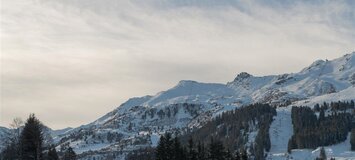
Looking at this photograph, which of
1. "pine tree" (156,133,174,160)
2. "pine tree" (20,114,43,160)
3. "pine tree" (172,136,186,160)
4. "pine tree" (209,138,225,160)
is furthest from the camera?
"pine tree" (209,138,225,160)

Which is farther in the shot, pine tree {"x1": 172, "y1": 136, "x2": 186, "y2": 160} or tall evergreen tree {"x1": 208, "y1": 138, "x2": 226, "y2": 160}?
tall evergreen tree {"x1": 208, "y1": 138, "x2": 226, "y2": 160}

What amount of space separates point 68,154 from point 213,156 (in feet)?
142

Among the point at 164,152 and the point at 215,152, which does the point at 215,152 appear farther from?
the point at 164,152

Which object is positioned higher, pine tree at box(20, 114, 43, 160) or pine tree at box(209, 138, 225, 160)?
pine tree at box(20, 114, 43, 160)

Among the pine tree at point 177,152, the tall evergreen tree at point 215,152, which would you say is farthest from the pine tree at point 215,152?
the pine tree at point 177,152

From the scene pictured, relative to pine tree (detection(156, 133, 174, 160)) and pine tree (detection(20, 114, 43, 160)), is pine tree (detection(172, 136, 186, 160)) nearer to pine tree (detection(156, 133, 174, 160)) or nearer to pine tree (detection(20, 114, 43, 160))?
pine tree (detection(156, 133, 174, 160))

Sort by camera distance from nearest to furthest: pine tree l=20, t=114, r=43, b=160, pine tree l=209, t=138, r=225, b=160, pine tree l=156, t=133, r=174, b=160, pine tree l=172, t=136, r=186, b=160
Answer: pine tree l=20, t=114, r=43, b=160 → pine tree l=156, t=133, r=174, b=160 → pine tree l=172, t=136, r=186, b=160 → pine tree l=209, t=138, r=225, b=160

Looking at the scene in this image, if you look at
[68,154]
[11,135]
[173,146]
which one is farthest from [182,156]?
[68,154]

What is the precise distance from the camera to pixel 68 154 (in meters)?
124

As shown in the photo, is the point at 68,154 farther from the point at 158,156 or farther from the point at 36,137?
the point at 36,137

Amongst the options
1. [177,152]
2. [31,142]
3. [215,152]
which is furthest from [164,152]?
[31,142]

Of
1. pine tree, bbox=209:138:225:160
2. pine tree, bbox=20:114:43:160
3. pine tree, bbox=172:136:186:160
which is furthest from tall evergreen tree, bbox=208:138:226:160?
pine tree, bbox=20:114:43:160

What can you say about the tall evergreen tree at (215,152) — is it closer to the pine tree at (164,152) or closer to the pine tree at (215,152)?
the pine tree at (215,152)

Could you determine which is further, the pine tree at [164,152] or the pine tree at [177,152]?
the pine tree at [177,152]
